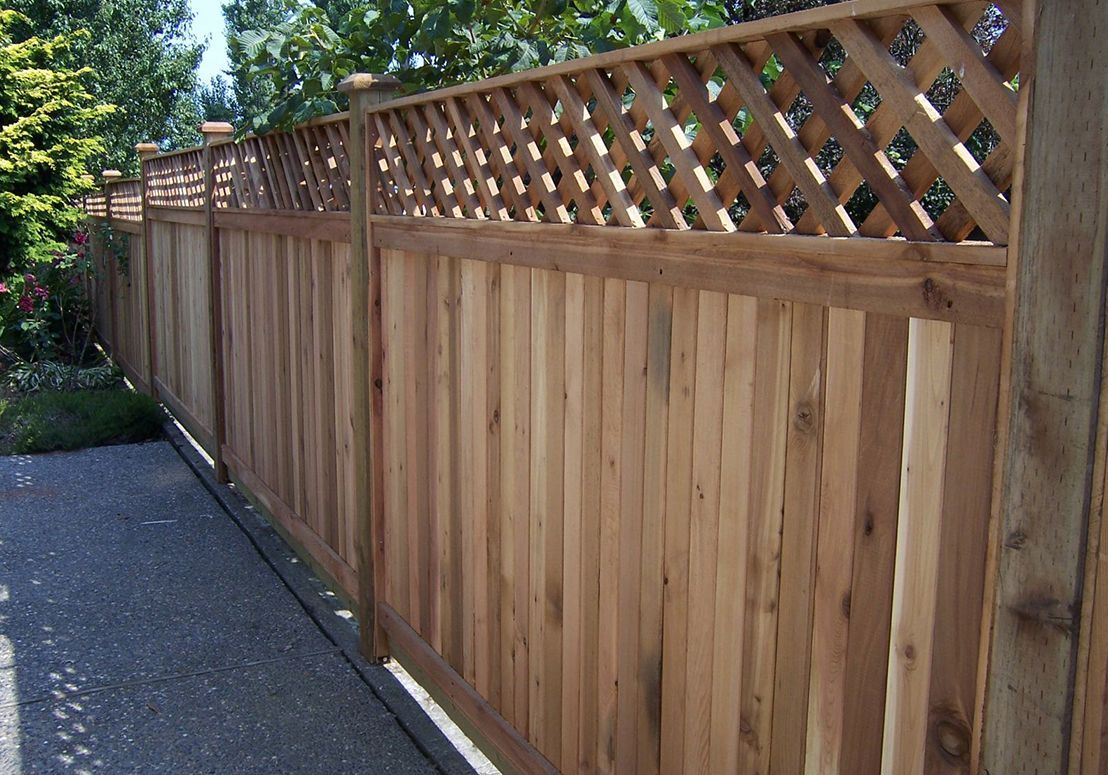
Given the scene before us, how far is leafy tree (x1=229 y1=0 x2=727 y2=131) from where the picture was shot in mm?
3575

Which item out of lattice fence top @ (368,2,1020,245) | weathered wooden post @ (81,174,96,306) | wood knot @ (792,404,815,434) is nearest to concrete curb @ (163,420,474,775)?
lattice fence top @ (368,2,1020,245)

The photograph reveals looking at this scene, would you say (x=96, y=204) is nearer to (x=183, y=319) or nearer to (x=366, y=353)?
(x=183, y=319)

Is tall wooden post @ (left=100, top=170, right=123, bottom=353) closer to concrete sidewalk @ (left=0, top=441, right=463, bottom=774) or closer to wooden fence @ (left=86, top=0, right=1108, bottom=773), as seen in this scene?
concrete sidewalk @ (left=0, top=441, right=463, bottom=774)

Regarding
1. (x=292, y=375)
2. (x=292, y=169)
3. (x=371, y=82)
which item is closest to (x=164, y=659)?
(x=292, y=375)

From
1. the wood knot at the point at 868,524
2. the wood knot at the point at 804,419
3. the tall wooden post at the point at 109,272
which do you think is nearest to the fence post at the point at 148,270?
the tall wooden post at the point at 109,272

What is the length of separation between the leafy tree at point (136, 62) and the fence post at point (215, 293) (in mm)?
13859

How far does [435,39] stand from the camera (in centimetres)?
362

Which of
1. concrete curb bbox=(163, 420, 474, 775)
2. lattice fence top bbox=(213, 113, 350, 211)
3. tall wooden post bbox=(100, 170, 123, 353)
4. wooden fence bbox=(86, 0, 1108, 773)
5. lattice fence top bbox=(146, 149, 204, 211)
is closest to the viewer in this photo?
wooden fence bbox=(86, 0, 1108, 773)

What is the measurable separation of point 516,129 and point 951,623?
164cm

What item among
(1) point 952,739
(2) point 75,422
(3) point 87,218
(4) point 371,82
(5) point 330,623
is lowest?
(5) point 330,623

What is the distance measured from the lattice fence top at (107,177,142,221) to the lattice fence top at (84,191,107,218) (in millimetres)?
341

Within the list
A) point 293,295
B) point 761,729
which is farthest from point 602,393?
point 293,295

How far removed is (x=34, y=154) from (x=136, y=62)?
38.0 feet

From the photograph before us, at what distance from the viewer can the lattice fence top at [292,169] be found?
13.3 feet
